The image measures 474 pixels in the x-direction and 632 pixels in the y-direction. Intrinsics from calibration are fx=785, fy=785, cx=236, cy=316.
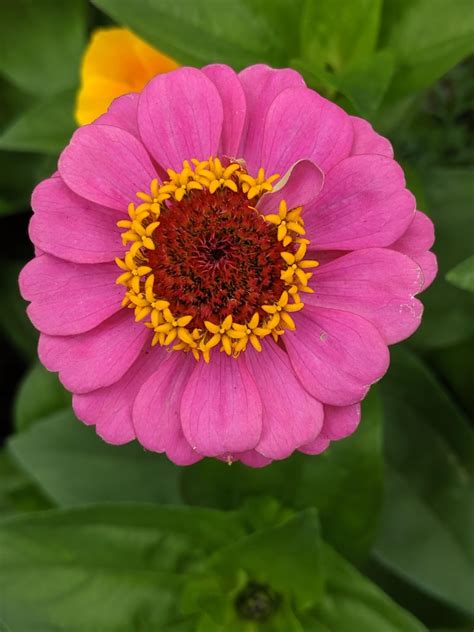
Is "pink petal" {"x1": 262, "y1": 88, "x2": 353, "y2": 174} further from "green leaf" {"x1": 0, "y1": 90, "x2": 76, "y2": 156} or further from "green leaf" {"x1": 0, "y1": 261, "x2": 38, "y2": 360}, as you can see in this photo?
"green leaf" {"x1": 0, "y1": 261, "x2": 38, "y2": 360}

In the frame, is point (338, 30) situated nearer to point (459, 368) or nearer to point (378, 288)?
point (378, 288)

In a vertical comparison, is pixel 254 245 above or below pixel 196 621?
above

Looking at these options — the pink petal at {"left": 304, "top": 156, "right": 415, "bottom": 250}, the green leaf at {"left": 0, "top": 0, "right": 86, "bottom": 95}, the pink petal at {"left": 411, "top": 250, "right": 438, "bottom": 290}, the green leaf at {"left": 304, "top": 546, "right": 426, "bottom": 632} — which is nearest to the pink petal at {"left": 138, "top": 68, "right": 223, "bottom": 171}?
the pink petal at {"left": 304, "top": 156, "right": 415, "bottom": 250}

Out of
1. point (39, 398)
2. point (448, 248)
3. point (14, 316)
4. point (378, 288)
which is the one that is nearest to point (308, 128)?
point (378, 288)

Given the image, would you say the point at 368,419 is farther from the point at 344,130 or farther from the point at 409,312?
the point at 344,130

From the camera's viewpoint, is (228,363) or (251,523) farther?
(251,523)

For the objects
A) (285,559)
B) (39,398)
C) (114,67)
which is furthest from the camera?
(39,398)

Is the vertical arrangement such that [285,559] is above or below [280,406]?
below

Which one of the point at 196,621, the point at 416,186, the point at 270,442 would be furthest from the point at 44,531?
the point at 416,186
